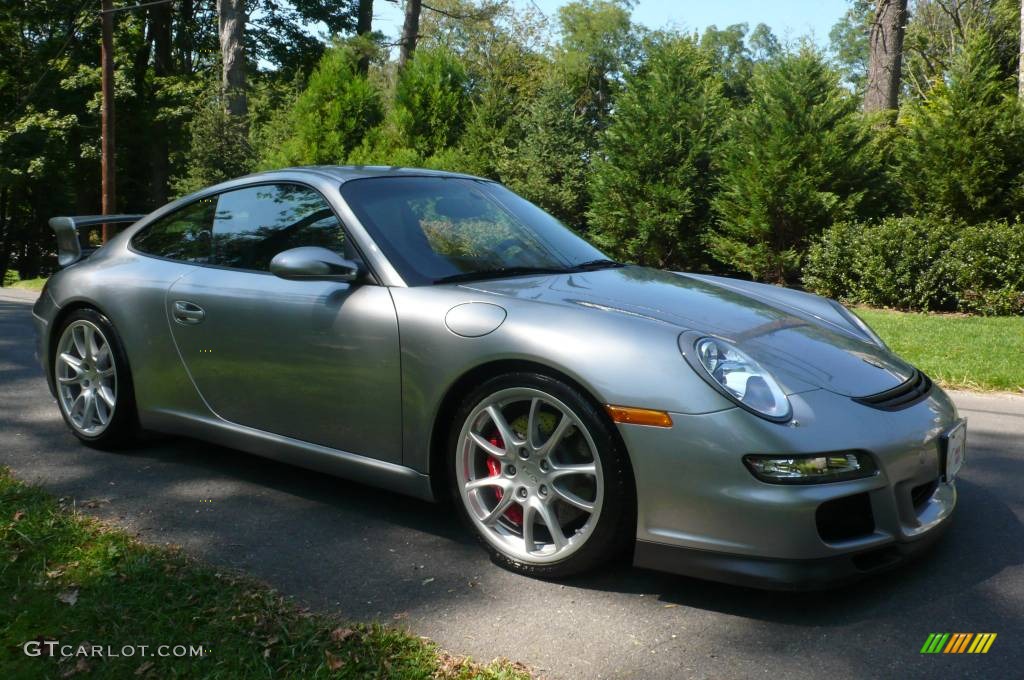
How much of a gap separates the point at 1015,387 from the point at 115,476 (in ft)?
20.3

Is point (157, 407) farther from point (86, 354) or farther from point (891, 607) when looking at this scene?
point (891, 607)

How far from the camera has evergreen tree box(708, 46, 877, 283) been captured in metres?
14.3

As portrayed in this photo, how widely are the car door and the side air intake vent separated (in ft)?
5.43

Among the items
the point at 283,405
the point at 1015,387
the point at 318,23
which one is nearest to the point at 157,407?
the point at 283,405

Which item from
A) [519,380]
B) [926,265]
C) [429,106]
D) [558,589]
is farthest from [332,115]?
[558,589]

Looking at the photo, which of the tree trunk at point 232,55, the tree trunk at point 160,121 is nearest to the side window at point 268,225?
the tree trunk at point 232,55

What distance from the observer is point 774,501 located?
2781mm

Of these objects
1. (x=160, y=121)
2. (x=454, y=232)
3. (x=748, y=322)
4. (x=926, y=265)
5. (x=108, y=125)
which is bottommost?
(x=160, y=121)

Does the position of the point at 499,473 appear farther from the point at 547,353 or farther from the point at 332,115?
the point at 332,115

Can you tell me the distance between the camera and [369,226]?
12.5 ft

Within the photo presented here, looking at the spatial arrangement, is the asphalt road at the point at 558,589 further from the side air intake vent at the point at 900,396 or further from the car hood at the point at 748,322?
the car hood at the point at 748,322

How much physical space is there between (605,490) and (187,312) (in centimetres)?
222

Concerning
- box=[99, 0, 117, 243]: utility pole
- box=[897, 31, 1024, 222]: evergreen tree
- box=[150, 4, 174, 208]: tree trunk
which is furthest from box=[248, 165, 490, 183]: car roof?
box=[150, 4, 174, 208]: tree trunk

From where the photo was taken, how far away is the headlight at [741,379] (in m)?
2.90
